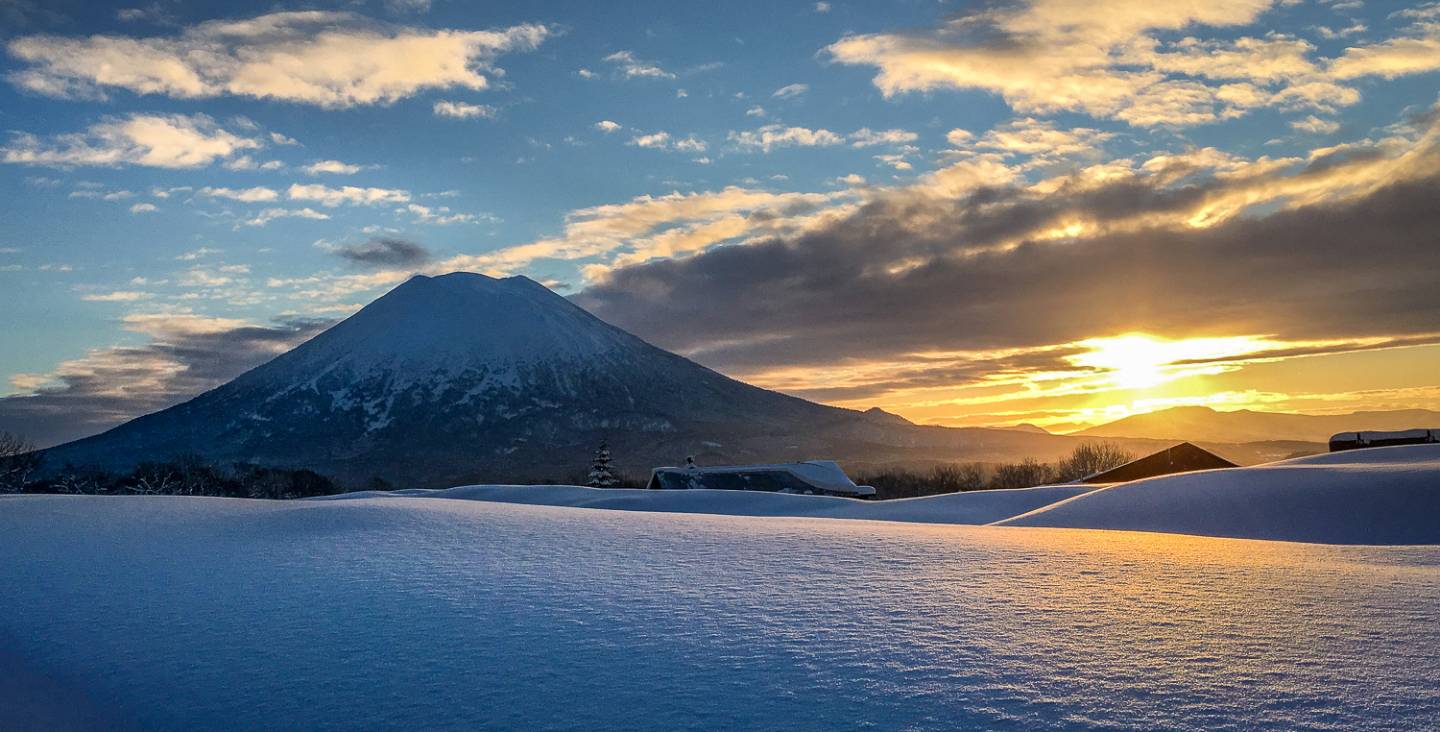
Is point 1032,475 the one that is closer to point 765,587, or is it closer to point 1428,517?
point 1428,517

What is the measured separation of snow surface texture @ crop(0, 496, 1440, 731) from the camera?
388 cm

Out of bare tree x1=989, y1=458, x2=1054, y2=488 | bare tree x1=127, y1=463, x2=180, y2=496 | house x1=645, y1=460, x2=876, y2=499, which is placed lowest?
bare tree x1=989, y1=458, x2=1054, y2=488

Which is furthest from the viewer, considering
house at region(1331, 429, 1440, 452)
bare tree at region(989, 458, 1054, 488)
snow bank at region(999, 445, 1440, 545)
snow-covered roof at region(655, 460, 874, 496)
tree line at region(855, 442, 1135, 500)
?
bare tree at region(989, 458, 1054, 488)

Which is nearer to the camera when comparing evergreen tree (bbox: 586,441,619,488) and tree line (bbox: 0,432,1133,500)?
tree line (bbox: 0,432,1133,500)

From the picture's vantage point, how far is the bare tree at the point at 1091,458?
88438 mm

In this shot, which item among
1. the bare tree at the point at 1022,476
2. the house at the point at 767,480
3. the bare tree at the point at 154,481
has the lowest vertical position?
the bare tree at the point at 1022,476

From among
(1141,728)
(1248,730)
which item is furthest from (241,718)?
(1248,730)

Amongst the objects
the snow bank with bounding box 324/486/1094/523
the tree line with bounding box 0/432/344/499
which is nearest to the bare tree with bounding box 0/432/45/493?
the tree line with bounding box 0/432/344/499

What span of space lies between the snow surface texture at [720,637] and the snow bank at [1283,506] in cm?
629

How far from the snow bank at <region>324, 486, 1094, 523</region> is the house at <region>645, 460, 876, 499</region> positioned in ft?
80.8

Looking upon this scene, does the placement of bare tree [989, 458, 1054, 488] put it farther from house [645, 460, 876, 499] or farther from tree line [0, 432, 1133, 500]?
house [645, 460, 876, 499]

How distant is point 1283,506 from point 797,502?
11.9m

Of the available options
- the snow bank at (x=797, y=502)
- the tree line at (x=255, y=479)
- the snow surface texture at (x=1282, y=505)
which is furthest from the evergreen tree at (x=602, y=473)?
the snow surface texture at (x=1282, y=505)

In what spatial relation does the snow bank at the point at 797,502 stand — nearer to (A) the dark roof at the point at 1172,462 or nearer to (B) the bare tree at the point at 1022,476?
(A) the dark roof at the point at 1172,462
